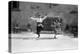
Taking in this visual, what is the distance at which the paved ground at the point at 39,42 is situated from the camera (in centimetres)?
439

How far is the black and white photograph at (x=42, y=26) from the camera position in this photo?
14.4 ft

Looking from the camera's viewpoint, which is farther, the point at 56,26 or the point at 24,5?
the point at 56,26

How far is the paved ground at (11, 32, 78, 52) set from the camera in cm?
439

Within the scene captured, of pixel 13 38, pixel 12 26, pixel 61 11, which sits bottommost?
pixel 13 38

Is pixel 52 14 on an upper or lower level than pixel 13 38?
upper

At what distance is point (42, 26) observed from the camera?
465 centimetres

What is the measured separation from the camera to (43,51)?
458 cm

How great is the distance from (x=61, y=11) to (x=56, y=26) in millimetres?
382

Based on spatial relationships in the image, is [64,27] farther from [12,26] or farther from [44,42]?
[12,26]

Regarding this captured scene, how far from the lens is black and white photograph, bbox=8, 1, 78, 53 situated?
438cm

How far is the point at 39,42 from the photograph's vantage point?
4570 mm

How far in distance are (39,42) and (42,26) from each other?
1.26ft

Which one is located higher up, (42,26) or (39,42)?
(42,26)

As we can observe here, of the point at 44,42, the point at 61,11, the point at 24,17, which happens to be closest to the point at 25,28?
the point at 24,17
